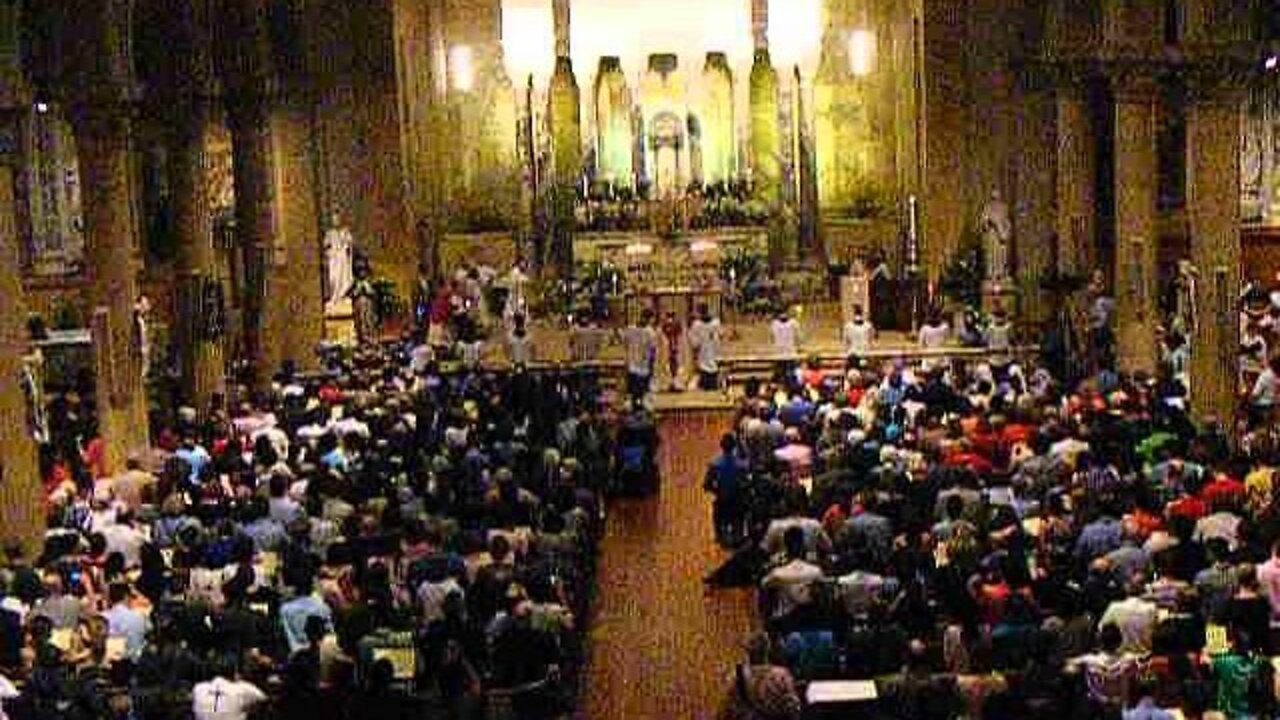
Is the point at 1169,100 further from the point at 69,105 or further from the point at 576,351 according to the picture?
the point at 69,105

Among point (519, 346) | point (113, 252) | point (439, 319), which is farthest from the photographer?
point (439, 319)

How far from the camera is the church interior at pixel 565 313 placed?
22.0 meters

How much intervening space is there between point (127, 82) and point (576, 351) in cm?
1228

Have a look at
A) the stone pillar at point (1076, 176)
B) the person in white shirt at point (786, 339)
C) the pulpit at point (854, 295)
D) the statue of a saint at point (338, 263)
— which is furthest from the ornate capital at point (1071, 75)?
the statue of a saint at point (338, 263)

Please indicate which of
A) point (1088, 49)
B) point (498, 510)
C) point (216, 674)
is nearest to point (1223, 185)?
point (1088, 49)

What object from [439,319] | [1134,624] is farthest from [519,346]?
[1134,624]

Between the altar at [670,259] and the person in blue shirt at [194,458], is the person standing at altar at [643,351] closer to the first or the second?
the altar at [670,259]

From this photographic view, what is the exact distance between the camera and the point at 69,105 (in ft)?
100

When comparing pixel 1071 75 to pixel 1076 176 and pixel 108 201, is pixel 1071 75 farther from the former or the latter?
pixel 108 201

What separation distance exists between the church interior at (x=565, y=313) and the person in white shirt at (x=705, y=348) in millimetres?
94

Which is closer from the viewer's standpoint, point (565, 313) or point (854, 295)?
point (854, 295)


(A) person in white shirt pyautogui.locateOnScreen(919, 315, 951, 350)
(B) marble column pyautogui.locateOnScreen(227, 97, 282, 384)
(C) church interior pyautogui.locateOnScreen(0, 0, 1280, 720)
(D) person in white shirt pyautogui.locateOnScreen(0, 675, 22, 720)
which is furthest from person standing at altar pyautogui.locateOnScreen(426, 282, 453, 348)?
(D) person in white shirt pyautogui.locateOnScreen(0, 675, 22, 720)

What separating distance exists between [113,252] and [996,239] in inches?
693

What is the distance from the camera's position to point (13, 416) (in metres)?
25.4
